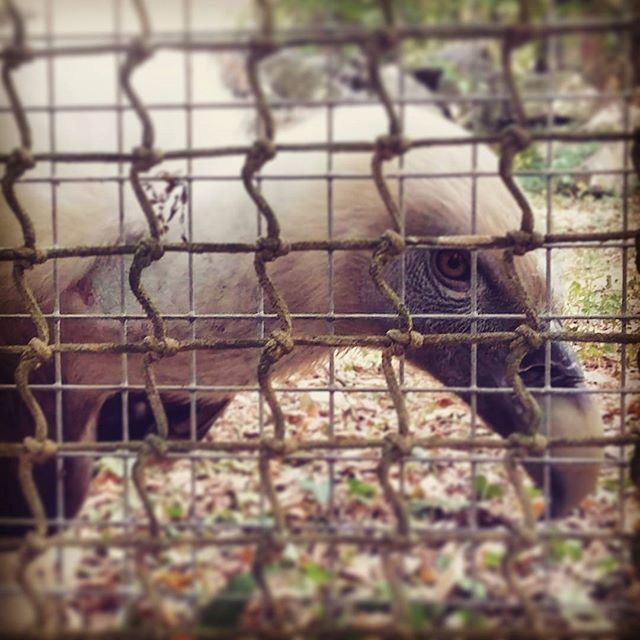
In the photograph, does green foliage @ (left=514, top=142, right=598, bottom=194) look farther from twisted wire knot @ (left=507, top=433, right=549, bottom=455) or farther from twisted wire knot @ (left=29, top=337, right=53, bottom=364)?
twisted wire knot @ (left=29, top=337, right=53, bottom=364)

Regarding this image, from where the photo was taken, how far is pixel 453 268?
1.96 meters

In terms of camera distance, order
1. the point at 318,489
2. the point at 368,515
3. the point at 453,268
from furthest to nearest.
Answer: the point at 453,268, the point at 318,489, the point at 368,515

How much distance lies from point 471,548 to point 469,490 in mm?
277

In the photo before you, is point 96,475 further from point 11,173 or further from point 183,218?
point 11,173

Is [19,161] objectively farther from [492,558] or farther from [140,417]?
[492,558]

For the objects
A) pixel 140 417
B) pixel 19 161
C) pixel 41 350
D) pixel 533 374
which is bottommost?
pixel 140 417

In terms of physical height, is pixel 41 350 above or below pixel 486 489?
above

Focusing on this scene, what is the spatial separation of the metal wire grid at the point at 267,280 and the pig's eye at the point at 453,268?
34 centimetres

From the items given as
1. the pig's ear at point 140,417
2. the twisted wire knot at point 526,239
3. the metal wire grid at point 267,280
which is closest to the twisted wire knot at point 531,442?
the metal wire grid at point 267,280

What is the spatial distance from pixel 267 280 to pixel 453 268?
57cm

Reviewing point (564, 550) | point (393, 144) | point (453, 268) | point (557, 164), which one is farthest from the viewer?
point (453, 268)

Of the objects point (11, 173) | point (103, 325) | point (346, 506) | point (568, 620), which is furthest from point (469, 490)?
point (11, 173)

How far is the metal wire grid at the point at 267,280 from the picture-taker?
1.31 m

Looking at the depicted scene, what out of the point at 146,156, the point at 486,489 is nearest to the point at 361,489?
the point at 486,489
